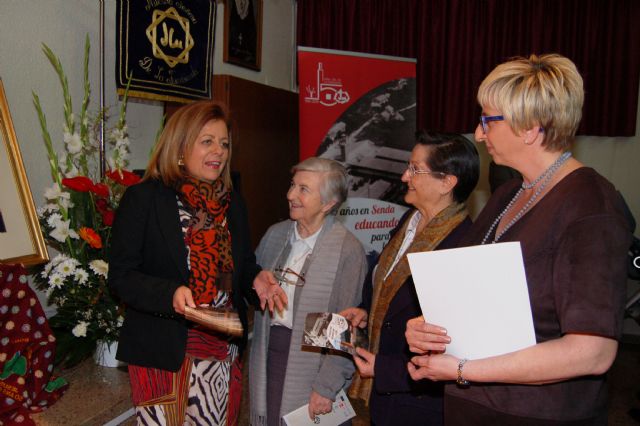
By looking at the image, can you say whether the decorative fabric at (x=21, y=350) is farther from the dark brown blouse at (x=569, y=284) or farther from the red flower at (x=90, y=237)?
the dark brown blouse at (x=569, y=284)

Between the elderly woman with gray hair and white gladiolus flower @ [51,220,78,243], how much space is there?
2.53 feet

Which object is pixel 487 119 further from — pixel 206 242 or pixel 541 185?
pixel 206 242

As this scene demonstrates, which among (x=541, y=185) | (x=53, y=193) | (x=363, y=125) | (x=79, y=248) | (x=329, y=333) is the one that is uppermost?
(x=363, y=125)

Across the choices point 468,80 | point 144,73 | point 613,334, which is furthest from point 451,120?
point 613,334

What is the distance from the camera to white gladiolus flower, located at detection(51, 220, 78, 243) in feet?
6.74

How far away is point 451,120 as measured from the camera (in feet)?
15.0

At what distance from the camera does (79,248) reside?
2117 mm

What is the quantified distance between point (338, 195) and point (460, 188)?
48 cm

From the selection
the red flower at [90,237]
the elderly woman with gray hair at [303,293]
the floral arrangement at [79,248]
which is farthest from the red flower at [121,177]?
the elderly woman with gray hair at [303,293]

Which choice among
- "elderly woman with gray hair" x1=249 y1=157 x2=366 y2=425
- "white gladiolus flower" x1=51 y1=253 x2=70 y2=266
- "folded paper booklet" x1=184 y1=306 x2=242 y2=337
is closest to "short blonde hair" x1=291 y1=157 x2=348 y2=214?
"elderly woman with gray hair" x1=249 y1=157 x2=366 y2=425

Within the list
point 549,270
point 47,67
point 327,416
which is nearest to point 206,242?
point 327,416

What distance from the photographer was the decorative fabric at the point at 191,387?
1.62m

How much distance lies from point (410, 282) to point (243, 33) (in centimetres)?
308

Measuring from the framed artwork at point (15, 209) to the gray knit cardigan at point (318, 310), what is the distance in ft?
2.95
